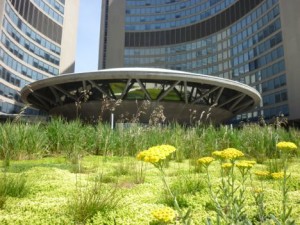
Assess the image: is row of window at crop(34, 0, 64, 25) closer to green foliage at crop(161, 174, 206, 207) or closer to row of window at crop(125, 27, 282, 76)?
row of window at crop(125, 27, 282, 76)

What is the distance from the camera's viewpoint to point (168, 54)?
263 ft

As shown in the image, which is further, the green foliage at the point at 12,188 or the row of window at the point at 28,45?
the row of window at the point at 28,45

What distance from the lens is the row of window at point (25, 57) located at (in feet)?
191

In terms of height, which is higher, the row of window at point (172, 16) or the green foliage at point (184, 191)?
the row of window at point (172, 16)

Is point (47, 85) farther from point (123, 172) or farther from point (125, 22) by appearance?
point (125, 22)

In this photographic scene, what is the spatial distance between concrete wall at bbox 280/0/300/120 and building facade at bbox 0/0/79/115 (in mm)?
47207

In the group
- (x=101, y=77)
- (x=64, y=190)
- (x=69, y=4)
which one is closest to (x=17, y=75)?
(x=69, y=4)

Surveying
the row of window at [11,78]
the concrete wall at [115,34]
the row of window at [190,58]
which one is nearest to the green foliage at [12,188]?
the row of window at [11,78]

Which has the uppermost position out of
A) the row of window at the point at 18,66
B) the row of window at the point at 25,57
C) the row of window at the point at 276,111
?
the row of window at the point at 25,57

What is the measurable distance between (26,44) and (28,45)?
0.77 metres

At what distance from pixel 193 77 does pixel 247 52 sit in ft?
147

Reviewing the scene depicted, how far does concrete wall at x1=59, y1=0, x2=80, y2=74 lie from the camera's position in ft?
263

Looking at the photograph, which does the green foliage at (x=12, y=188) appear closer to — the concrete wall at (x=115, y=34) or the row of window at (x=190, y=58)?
the row of window at (x=190, y=58)

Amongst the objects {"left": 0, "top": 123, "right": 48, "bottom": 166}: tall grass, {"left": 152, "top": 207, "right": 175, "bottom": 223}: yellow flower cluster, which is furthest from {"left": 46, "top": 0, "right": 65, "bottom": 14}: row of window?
{"left": 152, "top": 207, "right": 175, "bottom": 223}: yellow flower cluster
